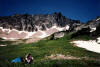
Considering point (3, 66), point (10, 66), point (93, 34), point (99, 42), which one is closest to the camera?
point (3, 66)

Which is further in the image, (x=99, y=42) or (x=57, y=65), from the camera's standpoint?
(x=99, y=42)

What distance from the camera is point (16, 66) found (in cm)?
1402

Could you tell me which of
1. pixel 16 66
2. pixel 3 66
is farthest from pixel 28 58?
pixel 3 66

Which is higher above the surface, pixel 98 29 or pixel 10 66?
pixel 98 29

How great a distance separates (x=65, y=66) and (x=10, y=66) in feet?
18.3

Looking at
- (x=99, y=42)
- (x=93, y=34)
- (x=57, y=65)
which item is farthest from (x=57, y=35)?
(x=57, y=65)

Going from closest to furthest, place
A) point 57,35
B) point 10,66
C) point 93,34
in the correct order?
1. point 10,66
2. point 93,34
3. point 57,35

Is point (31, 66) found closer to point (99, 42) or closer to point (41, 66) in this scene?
point (41, 66)

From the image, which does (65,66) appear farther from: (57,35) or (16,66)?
(57,35)

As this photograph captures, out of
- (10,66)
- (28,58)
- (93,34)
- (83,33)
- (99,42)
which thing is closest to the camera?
(10,66)

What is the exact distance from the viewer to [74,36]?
119188 millimetres

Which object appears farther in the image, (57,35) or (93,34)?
(57,35)

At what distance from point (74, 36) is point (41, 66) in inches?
4236

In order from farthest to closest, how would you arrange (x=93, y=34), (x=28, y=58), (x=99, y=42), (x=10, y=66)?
(x=93, y=34)
(x=99, y=42)
(x=28, y=58)
(x=10, y=66)
